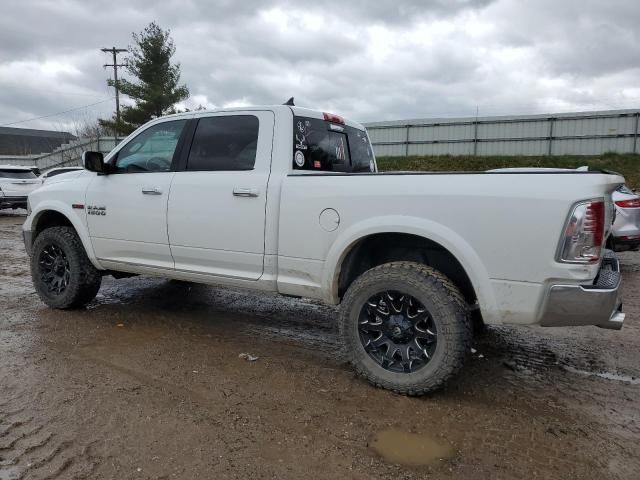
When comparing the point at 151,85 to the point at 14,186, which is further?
the point at 151,85

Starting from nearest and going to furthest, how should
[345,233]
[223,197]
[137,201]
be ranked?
[345,233] < [223,197] < [137,201]

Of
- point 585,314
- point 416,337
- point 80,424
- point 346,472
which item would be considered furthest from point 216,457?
point 585,314

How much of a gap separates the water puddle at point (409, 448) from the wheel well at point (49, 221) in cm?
412

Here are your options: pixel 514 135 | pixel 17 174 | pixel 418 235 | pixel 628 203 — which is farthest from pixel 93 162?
pixel 514 135

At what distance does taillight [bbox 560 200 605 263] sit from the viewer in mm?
2857

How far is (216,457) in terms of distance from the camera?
2.67 meters

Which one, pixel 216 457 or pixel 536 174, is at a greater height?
pixel 536 174

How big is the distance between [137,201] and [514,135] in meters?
18.3

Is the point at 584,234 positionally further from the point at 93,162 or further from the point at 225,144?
the point at 93,162

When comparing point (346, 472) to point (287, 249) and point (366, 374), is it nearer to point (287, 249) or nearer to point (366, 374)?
point (366, 374)

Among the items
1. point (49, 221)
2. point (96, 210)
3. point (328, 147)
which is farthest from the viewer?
point (49, 221)

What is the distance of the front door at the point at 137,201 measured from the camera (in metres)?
4.55

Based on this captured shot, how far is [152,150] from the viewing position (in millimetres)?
4797

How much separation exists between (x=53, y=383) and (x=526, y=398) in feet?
10.7
